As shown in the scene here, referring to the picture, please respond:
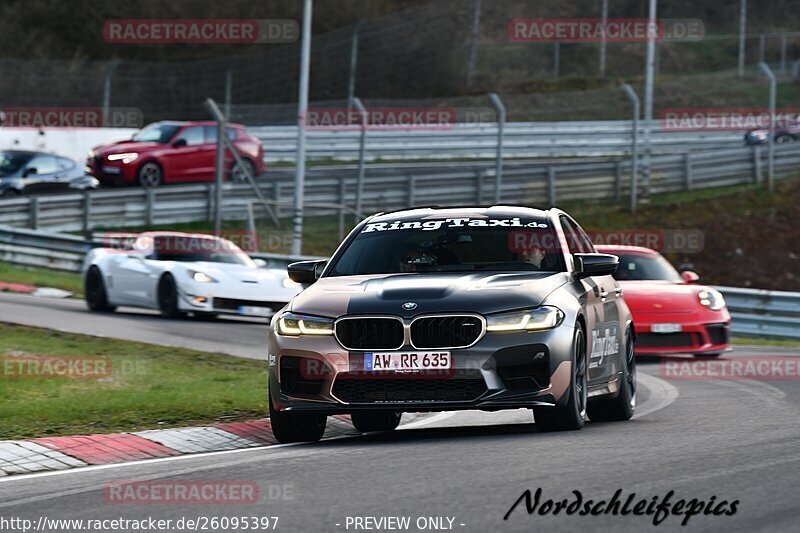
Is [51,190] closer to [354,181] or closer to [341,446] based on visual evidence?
[354,181]

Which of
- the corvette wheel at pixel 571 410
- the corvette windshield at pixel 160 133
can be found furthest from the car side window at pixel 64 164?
the corvette wheel at pixel 571 410

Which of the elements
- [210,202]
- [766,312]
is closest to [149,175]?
[210,202]

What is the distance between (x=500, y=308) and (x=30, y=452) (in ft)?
9.66

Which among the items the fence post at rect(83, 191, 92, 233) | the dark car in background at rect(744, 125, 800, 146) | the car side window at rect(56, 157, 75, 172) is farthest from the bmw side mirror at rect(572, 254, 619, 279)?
Result: the dark car in background at rect(744, 125, 800, 146)

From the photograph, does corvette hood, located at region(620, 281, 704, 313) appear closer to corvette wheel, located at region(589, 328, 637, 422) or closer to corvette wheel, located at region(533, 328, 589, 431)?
corvette wheel, located at region(589, 328, 637, 422)

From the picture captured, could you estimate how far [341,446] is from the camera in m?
9.03

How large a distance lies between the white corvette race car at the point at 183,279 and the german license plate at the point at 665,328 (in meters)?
5.65

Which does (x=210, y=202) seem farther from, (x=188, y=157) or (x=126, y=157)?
(x=126, y=157)

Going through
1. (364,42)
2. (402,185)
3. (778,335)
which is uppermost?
(364,42)

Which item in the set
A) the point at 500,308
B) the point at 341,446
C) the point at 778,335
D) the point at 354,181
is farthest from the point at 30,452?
the point at 354,181

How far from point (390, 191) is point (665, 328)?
1731cm

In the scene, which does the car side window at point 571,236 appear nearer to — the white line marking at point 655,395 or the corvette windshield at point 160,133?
the white line marking at point 655,395

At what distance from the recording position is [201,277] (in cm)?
2073

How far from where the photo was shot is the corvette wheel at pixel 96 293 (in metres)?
21.9
